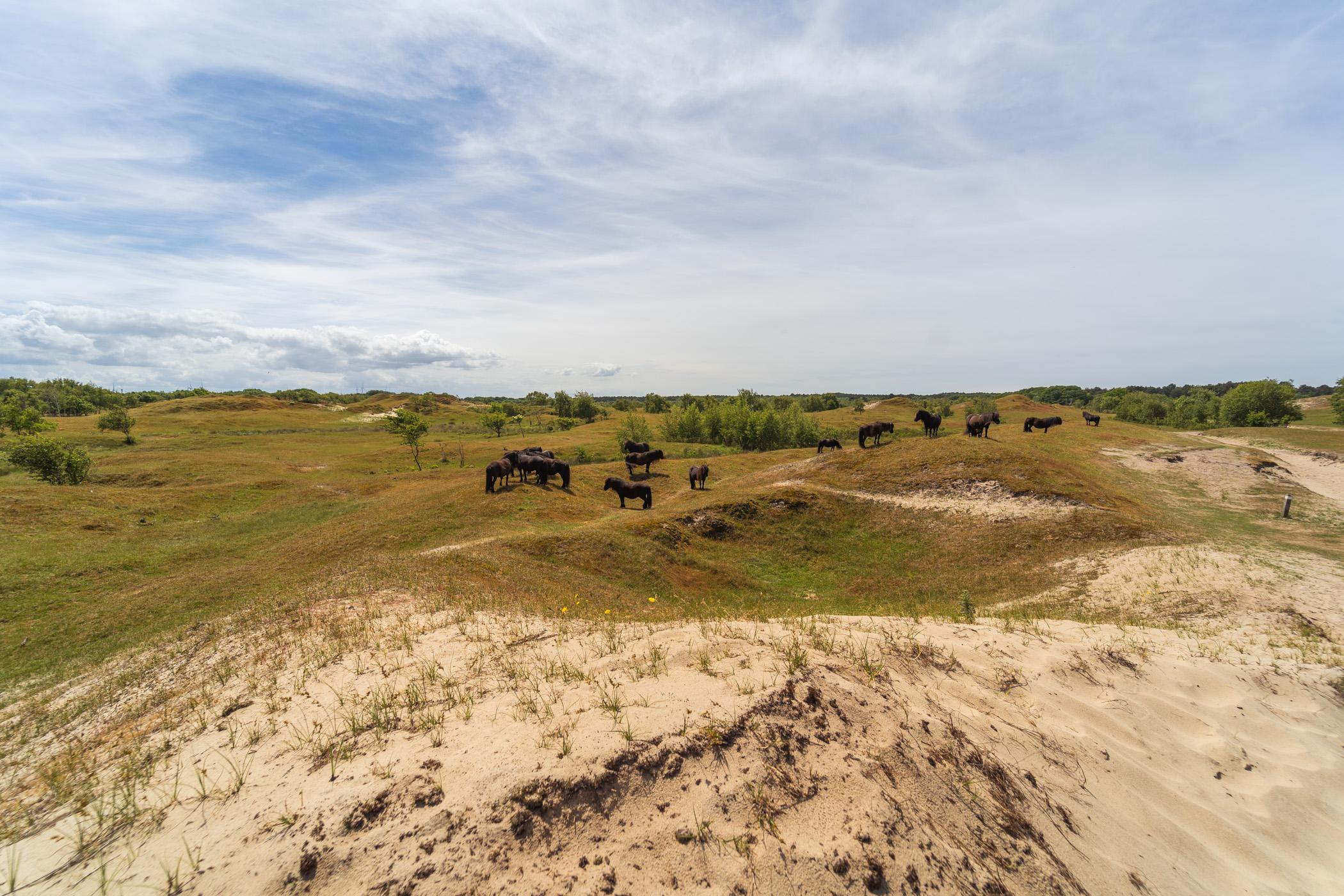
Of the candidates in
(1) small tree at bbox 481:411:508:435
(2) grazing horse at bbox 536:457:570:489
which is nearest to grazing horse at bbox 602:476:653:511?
(2) grazing horse at bbox 536:457:570:489

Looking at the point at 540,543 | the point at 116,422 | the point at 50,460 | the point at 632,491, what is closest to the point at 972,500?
the point at 632,491

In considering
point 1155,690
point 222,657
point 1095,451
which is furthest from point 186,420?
point 1095,451

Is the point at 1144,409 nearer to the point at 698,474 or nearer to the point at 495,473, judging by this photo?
the point at 698,474

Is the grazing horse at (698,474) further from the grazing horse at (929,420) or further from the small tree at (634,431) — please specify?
the small tree at (634,431)

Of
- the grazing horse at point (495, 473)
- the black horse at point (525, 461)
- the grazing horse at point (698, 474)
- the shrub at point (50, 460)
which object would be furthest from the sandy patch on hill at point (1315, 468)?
the shrub at point (50, 460)

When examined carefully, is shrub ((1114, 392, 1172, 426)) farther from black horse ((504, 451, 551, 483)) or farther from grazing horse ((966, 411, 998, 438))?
black horse ((504, 451, 551, 483))
